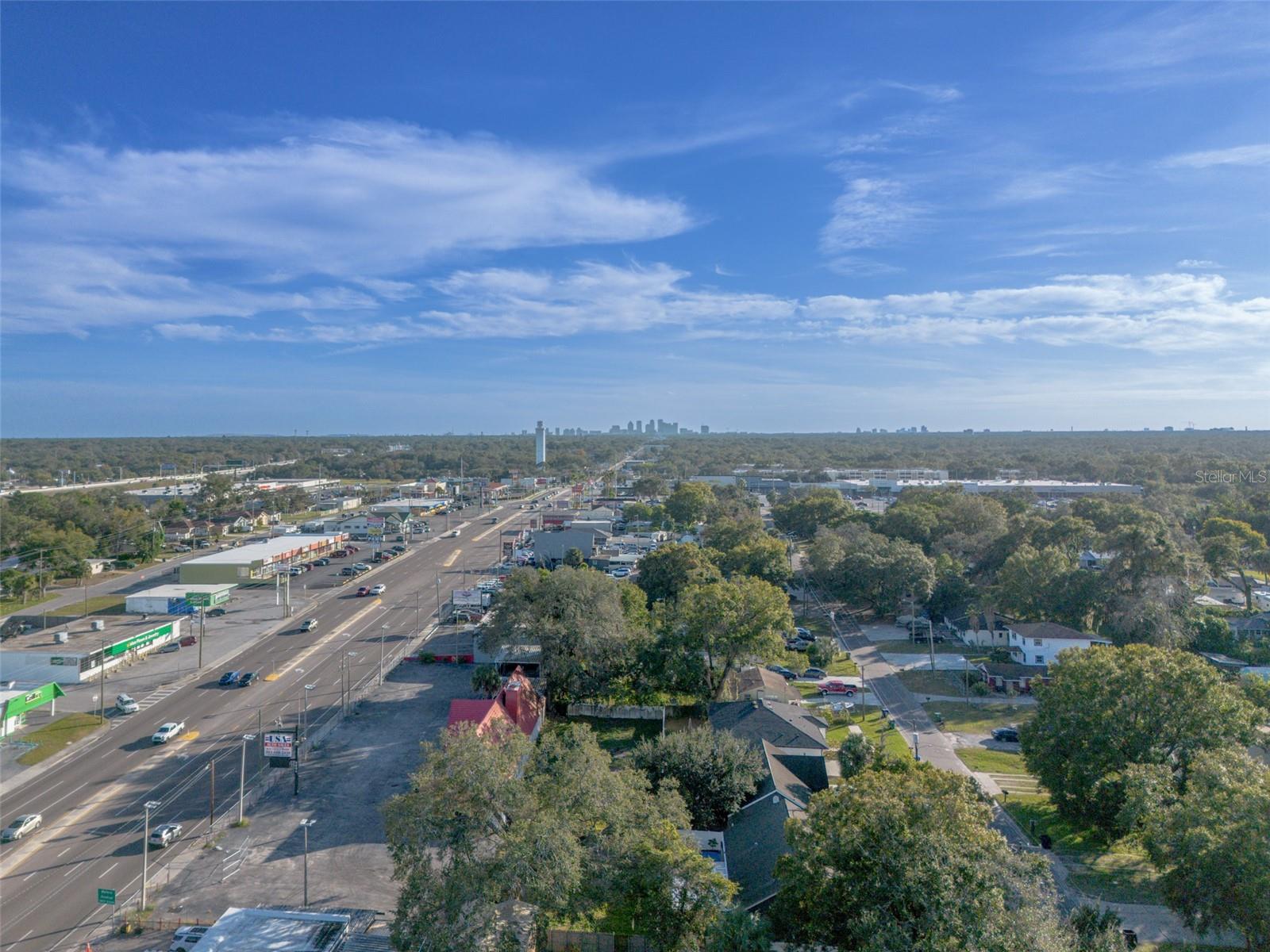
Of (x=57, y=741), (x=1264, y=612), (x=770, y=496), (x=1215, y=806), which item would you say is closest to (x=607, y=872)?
(x=1215, y=806)

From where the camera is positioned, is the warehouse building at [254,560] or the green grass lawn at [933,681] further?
the warehouse building at [254,560]

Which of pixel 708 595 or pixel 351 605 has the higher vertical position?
pixel 708 595

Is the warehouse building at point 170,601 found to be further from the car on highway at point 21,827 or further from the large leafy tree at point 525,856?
the large leafy tree at point 525,856

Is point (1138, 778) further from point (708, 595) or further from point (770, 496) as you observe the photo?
point (770, 496)

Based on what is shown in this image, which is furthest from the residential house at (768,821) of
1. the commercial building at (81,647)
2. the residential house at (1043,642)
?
the commercial building at (81,647)

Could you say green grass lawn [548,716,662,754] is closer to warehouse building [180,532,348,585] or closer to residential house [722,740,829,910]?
residential house [722,740,829,910]

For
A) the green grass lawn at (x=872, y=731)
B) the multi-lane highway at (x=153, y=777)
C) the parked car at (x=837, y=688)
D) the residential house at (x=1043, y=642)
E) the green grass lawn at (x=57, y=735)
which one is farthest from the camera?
the residential house at (x=1043, y=642)

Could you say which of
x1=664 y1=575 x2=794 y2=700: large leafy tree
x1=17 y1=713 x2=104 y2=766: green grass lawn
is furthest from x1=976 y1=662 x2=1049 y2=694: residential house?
x1=17 y1=713 x2=104 y2=766: green grass lawn

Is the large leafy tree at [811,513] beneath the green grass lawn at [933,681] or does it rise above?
above
